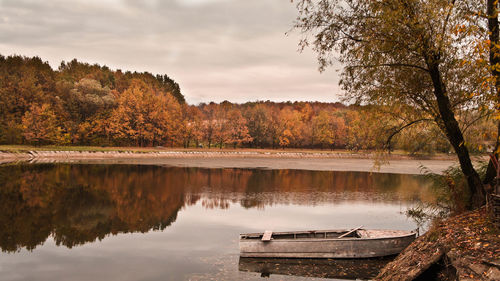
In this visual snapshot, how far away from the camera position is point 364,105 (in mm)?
17672

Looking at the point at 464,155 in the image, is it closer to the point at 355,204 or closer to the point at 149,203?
the point at 355,204

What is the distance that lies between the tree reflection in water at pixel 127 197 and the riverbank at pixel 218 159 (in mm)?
15515

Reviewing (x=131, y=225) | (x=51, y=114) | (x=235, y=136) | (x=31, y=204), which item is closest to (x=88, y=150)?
(x=51, y=114)

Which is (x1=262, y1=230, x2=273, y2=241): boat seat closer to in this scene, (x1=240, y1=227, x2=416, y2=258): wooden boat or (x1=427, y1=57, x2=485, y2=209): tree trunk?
(x1=240, y1=227, x2=416, y2=258): wooden boat

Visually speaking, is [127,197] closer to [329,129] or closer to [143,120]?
[143,120]

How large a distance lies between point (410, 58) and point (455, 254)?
8108 mm

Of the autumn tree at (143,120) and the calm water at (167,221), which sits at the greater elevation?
the autumn tree at (143,120)

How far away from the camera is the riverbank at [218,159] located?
200 ft

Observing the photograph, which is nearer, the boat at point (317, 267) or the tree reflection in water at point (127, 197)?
the boat at point (317, 267)

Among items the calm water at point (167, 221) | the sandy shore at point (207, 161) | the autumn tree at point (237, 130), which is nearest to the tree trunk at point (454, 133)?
the calm water at point (167, 221)

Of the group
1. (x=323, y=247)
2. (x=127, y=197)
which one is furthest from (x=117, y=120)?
(x=323, y=247)

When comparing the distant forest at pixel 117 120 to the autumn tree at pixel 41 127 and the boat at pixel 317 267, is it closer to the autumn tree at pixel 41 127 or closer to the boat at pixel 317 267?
the autumn tree at pixel 41 127

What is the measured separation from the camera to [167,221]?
21578 millimetres

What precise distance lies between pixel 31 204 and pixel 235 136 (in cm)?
8670
